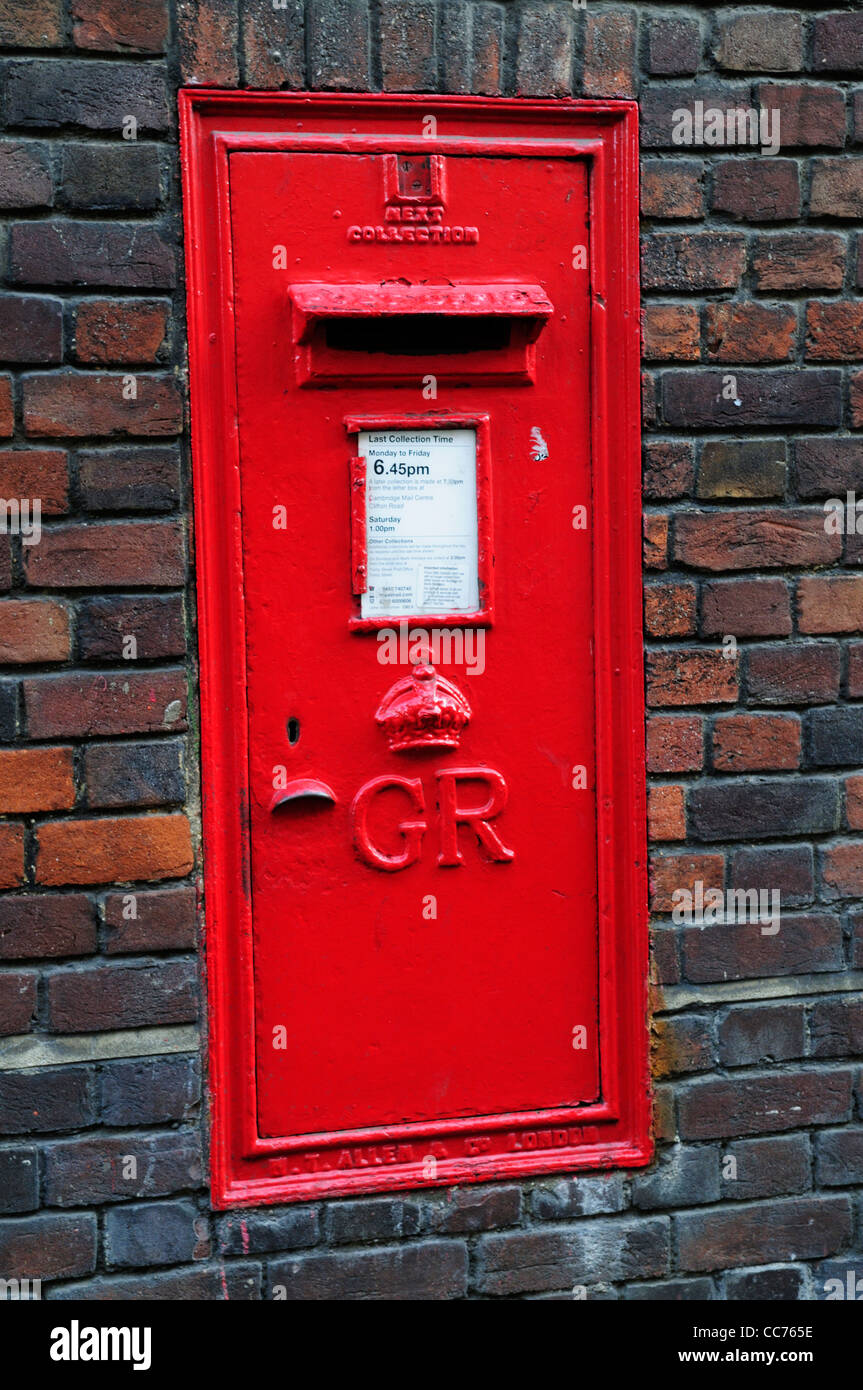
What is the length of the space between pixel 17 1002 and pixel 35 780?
347 millimetres

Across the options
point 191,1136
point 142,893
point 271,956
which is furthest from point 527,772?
point 191,1136

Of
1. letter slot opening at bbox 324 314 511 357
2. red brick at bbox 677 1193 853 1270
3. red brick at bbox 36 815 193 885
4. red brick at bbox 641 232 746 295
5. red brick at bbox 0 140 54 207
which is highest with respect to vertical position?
red brick at bbox 0 140 54 207

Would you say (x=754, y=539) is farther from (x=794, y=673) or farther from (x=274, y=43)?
(x=274, y=43)

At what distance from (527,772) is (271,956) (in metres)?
0.51

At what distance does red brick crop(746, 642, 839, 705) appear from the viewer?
1.90 metres

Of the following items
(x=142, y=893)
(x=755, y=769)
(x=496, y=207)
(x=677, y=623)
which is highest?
(x=496, y=207)

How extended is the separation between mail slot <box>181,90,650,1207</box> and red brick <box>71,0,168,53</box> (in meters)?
0.12

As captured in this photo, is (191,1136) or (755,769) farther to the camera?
(755,769)

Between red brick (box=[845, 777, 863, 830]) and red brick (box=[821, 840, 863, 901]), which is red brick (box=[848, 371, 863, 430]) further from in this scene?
red brick (box=[821, 840, 863, 901])

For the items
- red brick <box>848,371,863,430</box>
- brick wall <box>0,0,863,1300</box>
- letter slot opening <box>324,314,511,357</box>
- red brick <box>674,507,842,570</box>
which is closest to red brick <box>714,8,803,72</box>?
brick wall <box>0,0,863,1300</box>

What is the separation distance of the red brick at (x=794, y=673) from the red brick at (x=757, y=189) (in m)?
0.71

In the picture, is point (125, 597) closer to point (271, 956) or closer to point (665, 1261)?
point (271, 956)

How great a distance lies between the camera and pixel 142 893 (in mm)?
1760

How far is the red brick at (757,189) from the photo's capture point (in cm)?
182
